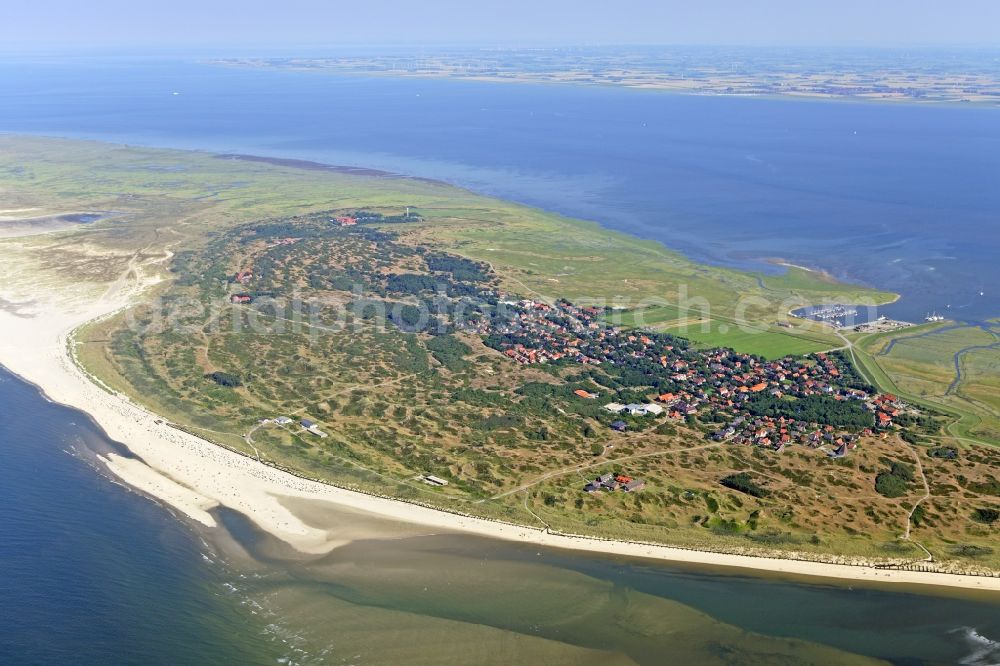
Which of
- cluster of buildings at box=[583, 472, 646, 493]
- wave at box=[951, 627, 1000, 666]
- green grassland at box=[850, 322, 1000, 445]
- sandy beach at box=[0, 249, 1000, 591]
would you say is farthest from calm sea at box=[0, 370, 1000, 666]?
green grassland at box=[850, 322, 1000, 445]

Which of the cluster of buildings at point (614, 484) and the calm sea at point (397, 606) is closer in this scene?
the calm sea at point (397, 606)

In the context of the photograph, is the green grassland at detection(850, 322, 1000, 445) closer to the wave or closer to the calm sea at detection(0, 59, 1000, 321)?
the calm sea at detection(0, 59, 1000, 321)

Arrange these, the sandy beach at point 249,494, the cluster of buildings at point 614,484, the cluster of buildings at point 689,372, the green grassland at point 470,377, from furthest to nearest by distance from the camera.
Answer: the cluster of buildings at point 689,372 → the cluster of buildings at point 614,484 → the green grassland at point 470,377 → the sandy beach at point 249,494

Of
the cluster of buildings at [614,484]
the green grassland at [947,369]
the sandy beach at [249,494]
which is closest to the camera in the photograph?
the sandy beach at [249,494]

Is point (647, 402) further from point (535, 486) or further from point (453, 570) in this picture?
point (453, 570)

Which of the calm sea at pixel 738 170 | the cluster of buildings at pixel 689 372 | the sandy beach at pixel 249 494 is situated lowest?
the sandy beach at pixel 249 494

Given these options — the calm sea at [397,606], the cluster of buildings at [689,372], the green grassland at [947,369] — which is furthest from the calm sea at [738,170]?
the calm sea at [397,606]

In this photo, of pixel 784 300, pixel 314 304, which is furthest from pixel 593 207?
pixel 314 304

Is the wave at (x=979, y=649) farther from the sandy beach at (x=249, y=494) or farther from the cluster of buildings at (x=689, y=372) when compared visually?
the cluster of buildings at (x=689, y=372)
